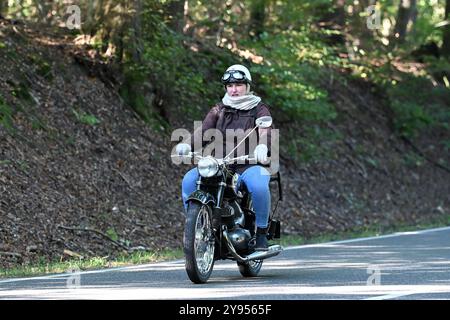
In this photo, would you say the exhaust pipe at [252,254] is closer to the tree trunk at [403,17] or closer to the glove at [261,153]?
the glove at [261,153]

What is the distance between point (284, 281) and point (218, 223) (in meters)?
0.90

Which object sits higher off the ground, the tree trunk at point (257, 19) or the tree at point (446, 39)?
the tree at point (446, 39)

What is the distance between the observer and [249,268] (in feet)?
37.6

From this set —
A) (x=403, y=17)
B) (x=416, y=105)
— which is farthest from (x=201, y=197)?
(x=403, y=17)

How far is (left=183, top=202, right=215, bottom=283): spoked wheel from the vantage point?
1019 cm

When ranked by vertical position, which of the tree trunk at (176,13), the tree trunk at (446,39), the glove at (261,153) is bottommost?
the glove at (261,153)

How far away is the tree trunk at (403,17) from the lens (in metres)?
32.0

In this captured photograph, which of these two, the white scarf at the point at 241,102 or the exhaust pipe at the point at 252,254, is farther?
the white scarf at the point at 241,102

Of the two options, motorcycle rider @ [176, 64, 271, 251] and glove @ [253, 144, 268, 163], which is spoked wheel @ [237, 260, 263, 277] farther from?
glove @ [253, 144, 268, 163]

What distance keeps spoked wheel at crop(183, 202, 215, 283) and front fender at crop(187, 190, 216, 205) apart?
5 cm

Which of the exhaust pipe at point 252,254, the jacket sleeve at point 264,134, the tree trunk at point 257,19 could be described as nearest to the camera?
the exhaust pipe at point 252,254

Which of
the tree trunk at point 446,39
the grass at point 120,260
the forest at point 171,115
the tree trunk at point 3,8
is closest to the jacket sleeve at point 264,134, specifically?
the grass at point 120,260

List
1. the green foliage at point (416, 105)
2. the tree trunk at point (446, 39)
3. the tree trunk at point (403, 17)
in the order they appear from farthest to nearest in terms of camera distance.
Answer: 1. the tree trunk at point (446, 39)
2. the tree trunk at point (403, 17)
3. the green foliage at point (416, 105)

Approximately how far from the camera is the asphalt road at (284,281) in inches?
371
